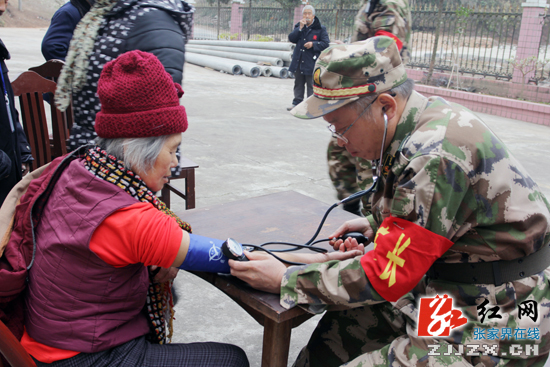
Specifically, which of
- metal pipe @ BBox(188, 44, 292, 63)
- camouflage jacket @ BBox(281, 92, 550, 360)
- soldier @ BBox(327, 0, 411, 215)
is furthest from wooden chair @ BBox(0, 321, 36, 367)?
metal pipe @ BBox(188, 44, 292, 63)

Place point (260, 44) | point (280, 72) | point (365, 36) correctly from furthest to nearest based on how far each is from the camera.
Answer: point (260, 44), point (280, 72), point (365, 36)

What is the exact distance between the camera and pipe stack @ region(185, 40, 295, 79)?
1354 cm

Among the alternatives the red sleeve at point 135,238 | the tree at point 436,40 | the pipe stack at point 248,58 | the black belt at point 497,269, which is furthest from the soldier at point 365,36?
the pipe stack at point 248,58

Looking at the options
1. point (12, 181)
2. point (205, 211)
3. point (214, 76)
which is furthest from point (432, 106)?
point (214, 76)

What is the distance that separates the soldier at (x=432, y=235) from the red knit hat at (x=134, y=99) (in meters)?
0.43

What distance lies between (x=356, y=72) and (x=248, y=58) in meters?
14.0

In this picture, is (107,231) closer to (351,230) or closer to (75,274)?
(75,274)

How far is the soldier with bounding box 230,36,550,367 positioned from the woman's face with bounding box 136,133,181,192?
0.34 meters

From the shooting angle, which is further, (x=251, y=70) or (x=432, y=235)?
(x=251, y=70)

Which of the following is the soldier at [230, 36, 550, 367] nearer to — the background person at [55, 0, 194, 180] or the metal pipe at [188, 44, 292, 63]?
the background person at [55, 0, 194, 180]

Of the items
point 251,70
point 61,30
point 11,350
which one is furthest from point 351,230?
point 251,70

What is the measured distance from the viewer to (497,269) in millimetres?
1331

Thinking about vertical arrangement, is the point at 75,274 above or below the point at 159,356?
above

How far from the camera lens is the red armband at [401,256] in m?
1.25
